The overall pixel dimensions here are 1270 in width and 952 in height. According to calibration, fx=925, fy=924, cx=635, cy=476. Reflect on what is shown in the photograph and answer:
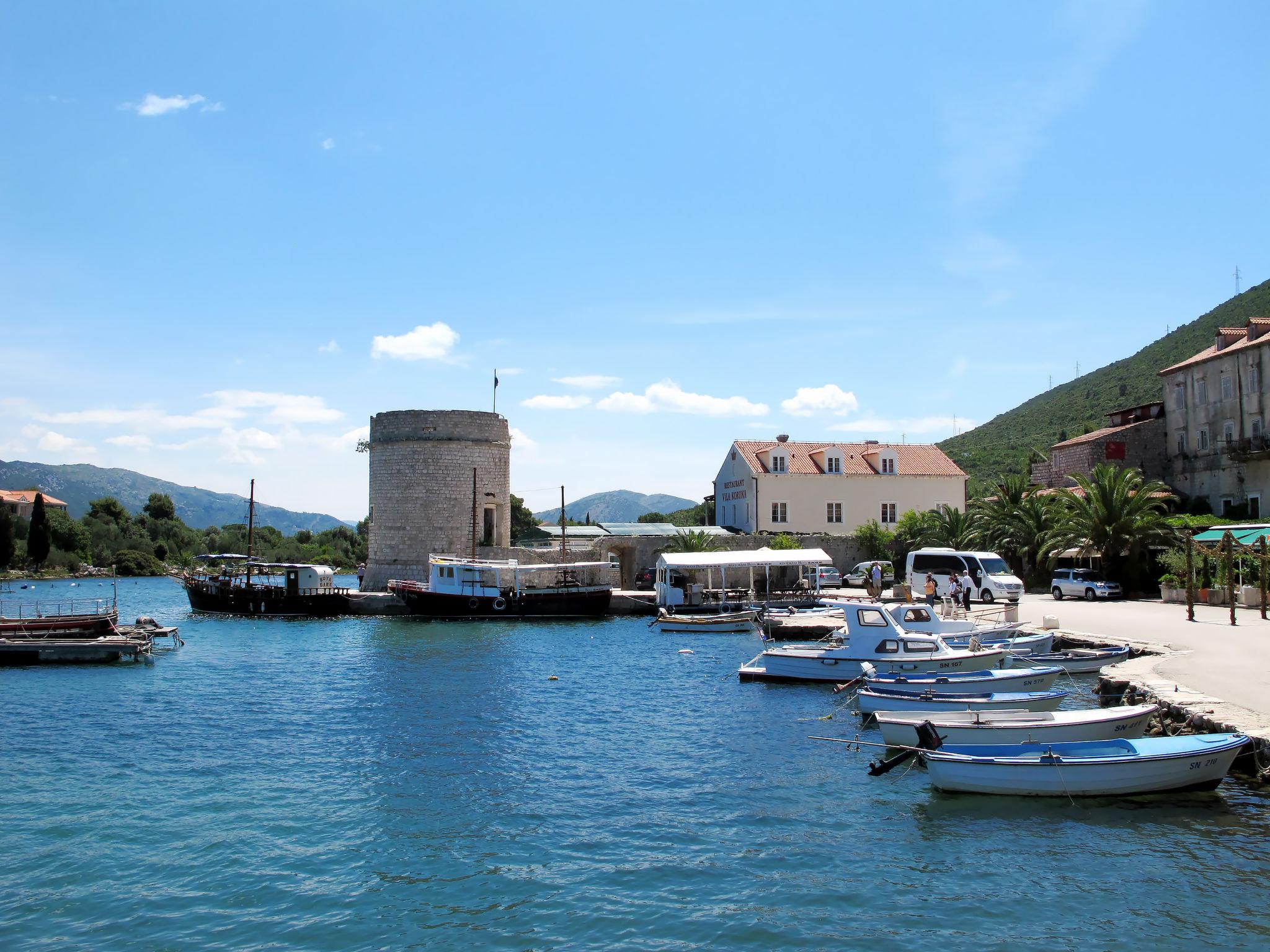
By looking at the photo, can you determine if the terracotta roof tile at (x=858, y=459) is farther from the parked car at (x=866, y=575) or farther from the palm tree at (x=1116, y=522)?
the palm tree at (x=1116, y=522)

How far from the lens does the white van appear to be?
32.1 meters

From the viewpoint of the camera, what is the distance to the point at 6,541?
7912 centimetres

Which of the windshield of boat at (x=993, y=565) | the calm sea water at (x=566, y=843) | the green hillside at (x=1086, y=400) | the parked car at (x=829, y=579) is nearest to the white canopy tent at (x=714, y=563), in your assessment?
the windshield of boat at (x=993, y=565)

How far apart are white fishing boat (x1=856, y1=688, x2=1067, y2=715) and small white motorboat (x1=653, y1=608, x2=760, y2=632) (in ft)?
51.1

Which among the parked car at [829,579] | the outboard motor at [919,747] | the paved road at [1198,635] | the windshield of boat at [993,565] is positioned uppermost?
the windshield of boat at [993,565]

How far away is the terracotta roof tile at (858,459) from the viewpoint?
163ft

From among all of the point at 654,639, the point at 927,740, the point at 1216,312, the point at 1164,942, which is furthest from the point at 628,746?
the point at 1216,312

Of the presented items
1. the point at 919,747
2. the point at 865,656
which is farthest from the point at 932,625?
the point at 919,747

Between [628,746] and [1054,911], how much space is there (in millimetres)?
7899

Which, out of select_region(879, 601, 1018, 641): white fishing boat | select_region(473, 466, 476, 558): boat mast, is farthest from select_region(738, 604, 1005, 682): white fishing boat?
select_region(473, 466, 476, 558): boat mast

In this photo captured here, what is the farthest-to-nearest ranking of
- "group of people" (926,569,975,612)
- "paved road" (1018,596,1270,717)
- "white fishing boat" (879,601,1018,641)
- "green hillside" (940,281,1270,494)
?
"green hillside" (940,281,1270,494) → "group of people" (926,569,975,612) → "white fishing boat" (879,601,1018,641) → "paved road" (1018,596,1270,717)

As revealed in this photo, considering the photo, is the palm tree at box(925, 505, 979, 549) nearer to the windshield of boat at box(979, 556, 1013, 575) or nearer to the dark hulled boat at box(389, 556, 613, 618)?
the windshield of boat at box(979, 556, 1013, 575)

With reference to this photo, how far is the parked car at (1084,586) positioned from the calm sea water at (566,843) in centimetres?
1868

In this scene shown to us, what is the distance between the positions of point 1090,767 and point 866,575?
32.1 m
